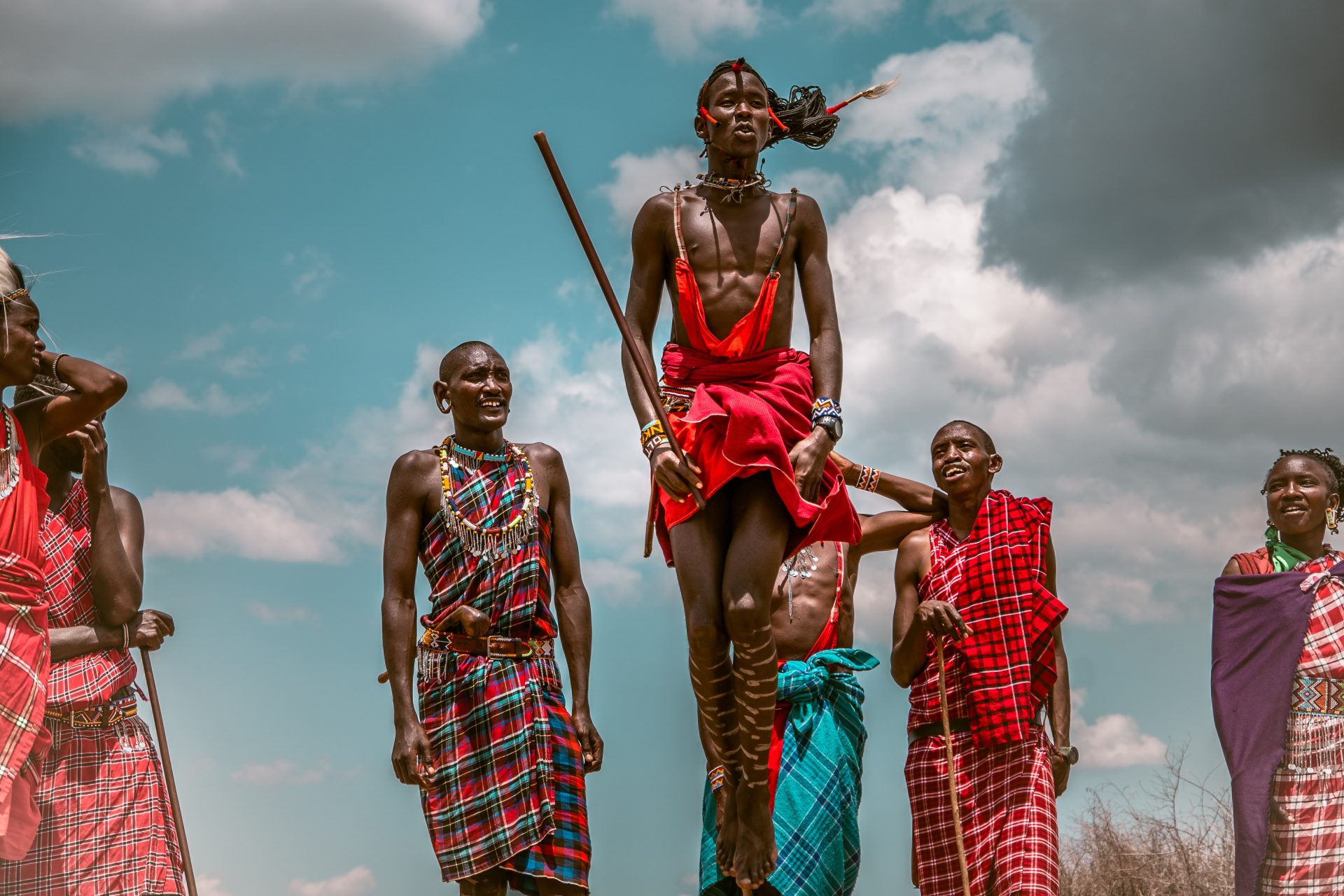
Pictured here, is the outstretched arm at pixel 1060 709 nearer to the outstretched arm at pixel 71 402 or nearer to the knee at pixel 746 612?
the knee at pixel 746 612

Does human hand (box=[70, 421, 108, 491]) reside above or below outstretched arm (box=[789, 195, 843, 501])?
below

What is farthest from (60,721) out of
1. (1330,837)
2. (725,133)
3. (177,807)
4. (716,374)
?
(1330,837)

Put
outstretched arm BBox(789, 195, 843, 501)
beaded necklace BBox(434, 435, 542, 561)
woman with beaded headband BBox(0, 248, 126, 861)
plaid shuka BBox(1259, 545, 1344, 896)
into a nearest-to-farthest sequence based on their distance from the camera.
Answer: woman with beaded headband BBox(0, 248, 126, 861) → outstretched arm BBox(789, 195, 843, 501) → beaded necklace BBox(434, 435, 542, 561) → plaid shuka BBox(1259, 545, 1344, 896)

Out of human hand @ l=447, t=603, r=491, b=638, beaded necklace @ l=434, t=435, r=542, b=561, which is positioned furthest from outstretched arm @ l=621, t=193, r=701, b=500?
human hand @ l=447, t=603, r=491, b=638

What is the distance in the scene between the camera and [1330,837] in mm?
7703

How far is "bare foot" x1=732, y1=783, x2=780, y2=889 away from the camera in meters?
5.79

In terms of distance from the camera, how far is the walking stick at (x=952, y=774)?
724 centimetres

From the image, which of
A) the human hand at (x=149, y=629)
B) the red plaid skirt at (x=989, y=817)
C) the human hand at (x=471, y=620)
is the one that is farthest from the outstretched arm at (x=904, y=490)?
the human hand at (x=149, y=629)

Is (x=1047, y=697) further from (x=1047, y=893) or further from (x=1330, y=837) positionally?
(x=1330, y=837)

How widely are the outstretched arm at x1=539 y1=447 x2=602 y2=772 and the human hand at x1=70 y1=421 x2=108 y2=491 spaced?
6.60ft

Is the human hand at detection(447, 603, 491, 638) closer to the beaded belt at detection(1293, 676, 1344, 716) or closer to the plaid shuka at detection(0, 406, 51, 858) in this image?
the plaid shuka at detection(0, 406, 51, 858)

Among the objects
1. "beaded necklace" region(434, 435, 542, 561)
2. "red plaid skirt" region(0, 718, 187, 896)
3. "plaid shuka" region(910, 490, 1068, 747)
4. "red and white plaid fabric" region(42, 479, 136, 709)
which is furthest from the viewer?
"plaid shuka" region(910, 490, 1068, 747)

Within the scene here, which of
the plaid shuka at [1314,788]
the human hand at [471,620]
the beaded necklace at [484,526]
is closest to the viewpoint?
the human hand at [471,620]

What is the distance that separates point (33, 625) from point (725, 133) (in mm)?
3321
